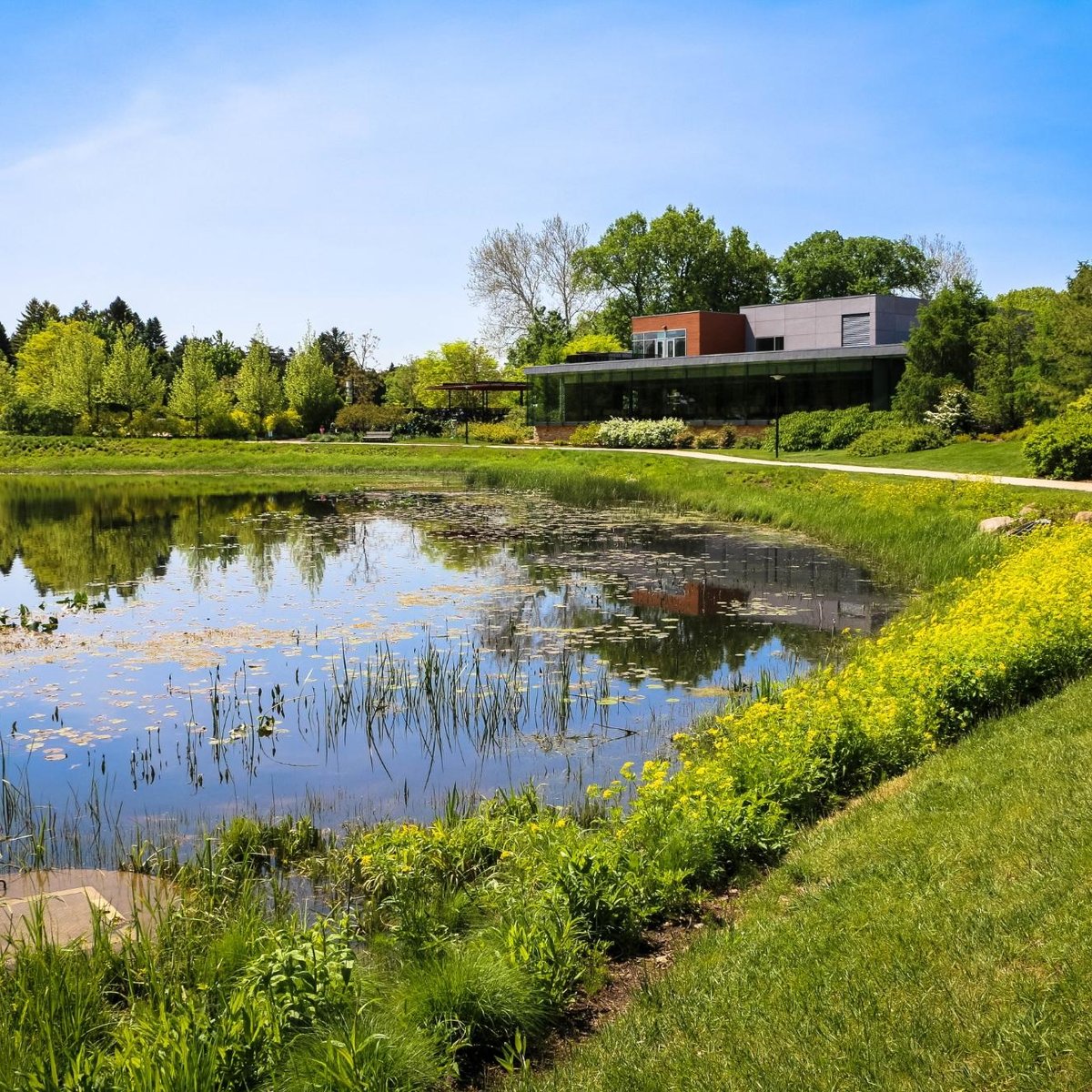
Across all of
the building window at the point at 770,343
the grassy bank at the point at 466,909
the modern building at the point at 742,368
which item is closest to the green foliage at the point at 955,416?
the modern building at the point at 742,368

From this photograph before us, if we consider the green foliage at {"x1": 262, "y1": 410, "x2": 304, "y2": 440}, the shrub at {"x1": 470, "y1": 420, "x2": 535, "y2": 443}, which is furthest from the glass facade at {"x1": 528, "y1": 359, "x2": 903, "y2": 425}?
the green foliage at {"x1": 262, "y1": 410, "x2": 304, "y2": 440}

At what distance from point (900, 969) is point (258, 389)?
2524 inches

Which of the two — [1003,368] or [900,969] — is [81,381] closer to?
[1003,368]

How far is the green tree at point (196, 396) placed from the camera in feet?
195

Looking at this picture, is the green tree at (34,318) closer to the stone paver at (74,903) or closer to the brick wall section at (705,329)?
the brick wall section at (705,329)

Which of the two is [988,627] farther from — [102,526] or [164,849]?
[102,526]

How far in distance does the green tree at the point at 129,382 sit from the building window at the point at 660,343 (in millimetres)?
27432

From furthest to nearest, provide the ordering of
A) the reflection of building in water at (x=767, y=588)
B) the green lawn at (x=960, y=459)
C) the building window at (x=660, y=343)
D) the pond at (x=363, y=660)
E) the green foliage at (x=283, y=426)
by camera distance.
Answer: the green foliage at (x=283, y=426), the building window at (x=660, y=343), the green lawn at (x=960, y=459), the reflection of building in water at (x=767, y=588), the pond at (x=363, y=660)

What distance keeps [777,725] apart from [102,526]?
2243 centimetres

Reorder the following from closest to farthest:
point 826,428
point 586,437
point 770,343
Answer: point 826,428, point 586,437, point 770,343

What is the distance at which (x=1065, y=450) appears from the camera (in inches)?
974

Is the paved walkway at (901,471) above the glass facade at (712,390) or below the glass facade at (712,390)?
below

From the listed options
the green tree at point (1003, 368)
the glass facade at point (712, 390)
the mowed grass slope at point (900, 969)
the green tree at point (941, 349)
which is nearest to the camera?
the mowed grass slope at point (900, 969)

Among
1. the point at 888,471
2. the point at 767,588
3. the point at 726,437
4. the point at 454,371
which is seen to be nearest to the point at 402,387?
the point at 454,371
